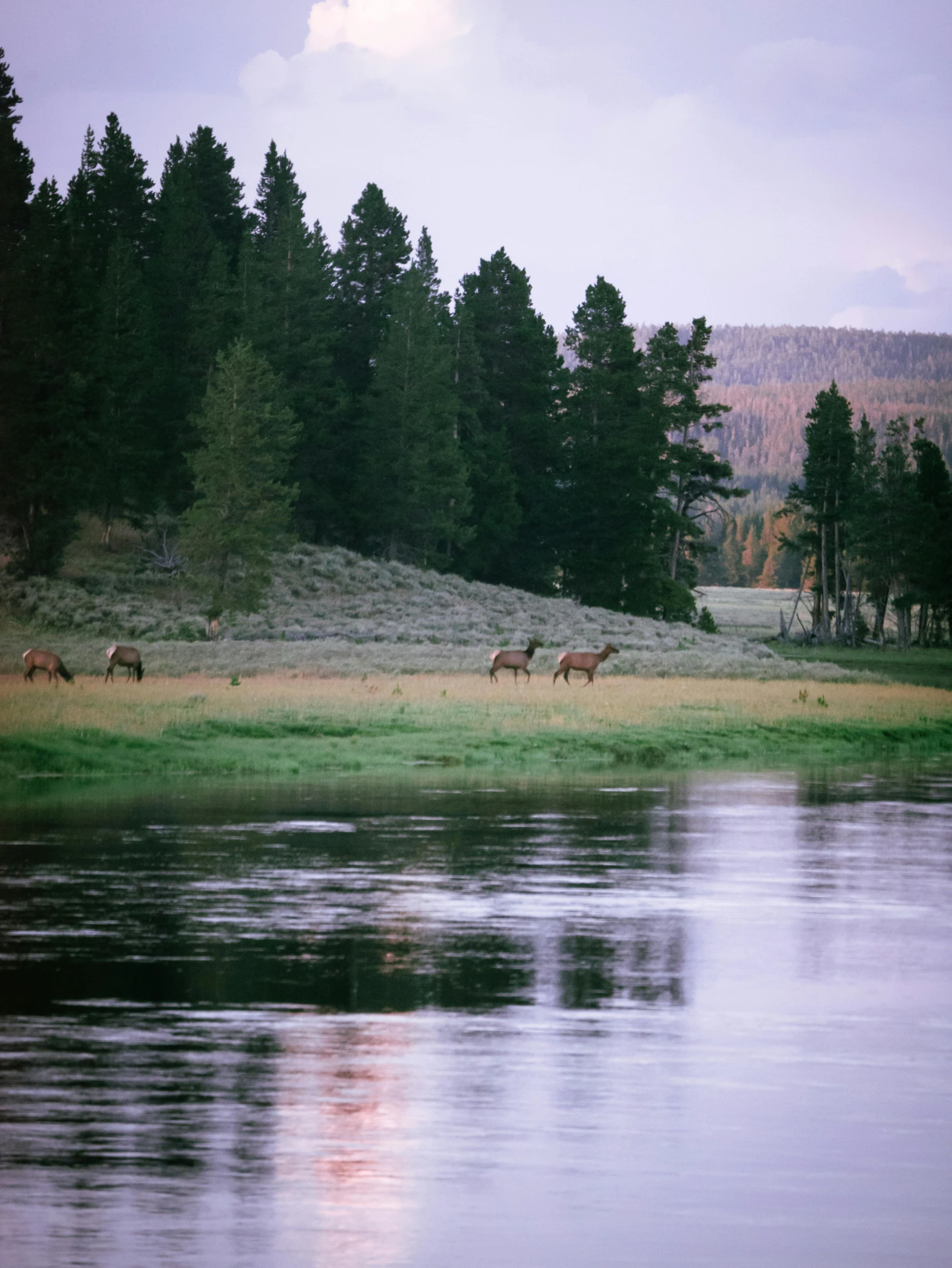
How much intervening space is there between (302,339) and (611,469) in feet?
61.1

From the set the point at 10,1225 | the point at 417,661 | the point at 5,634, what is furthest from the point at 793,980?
the point at 5,634

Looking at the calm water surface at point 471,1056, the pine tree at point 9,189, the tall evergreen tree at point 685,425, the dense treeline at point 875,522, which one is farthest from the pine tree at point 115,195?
the calm water surface at point 471,1056

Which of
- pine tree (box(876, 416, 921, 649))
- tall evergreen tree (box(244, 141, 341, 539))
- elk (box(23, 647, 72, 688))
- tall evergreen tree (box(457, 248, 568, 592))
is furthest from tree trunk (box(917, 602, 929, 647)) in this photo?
elk (box(23, 647, 72, 688))

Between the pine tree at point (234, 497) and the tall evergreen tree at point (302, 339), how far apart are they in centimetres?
1373

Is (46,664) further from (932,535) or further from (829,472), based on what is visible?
(829,472)

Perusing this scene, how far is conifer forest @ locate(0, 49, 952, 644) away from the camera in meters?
63.3

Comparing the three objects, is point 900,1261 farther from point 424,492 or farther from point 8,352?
point 424,492

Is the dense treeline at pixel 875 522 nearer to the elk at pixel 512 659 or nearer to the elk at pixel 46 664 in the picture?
the elk at pixel 512 659

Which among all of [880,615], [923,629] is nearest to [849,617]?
[880,615]

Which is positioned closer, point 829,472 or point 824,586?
point 824,586

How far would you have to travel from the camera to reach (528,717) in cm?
3309

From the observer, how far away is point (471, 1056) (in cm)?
880

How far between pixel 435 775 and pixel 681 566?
7428 centimetres

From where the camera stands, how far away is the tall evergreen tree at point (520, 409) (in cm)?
9244
